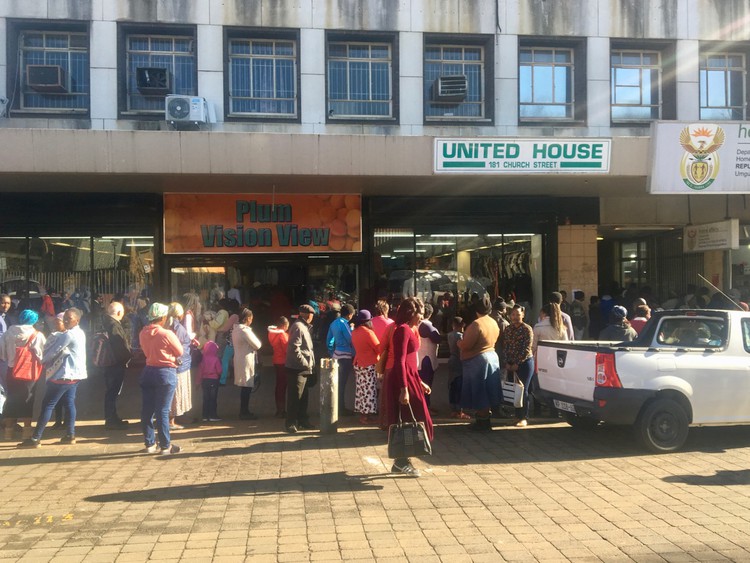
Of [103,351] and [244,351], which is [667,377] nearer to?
[244,351]

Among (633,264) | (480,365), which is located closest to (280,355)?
(480,365)

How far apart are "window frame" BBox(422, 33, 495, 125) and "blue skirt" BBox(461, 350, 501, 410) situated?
6.87m

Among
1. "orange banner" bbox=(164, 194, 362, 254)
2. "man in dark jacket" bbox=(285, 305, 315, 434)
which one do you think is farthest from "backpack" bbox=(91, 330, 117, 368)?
"orange banner" bbox=(164, 194, 362, 254)

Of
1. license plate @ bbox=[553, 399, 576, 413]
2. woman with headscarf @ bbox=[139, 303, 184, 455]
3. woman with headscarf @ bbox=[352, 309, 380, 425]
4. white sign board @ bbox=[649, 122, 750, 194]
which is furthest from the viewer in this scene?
white sign board @ bbox=[649, 122, 750, 194]

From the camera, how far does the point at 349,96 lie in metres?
14.8

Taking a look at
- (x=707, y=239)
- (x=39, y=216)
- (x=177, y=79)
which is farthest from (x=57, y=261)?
(x=707, y=239)

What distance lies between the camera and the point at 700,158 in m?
13.0

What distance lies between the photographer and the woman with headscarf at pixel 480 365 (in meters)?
9.36

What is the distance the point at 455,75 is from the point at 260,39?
4.04 m

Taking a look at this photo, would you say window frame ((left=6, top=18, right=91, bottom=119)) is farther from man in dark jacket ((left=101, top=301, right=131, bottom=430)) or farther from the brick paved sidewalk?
the brick paved sidewalk

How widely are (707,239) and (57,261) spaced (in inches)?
531

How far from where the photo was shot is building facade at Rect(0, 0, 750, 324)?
1368cm

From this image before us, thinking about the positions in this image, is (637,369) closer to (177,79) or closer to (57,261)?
(177,79)

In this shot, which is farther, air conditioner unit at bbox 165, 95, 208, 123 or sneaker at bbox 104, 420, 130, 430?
air conditioner unit at bbox 165, 95, 208, 123
